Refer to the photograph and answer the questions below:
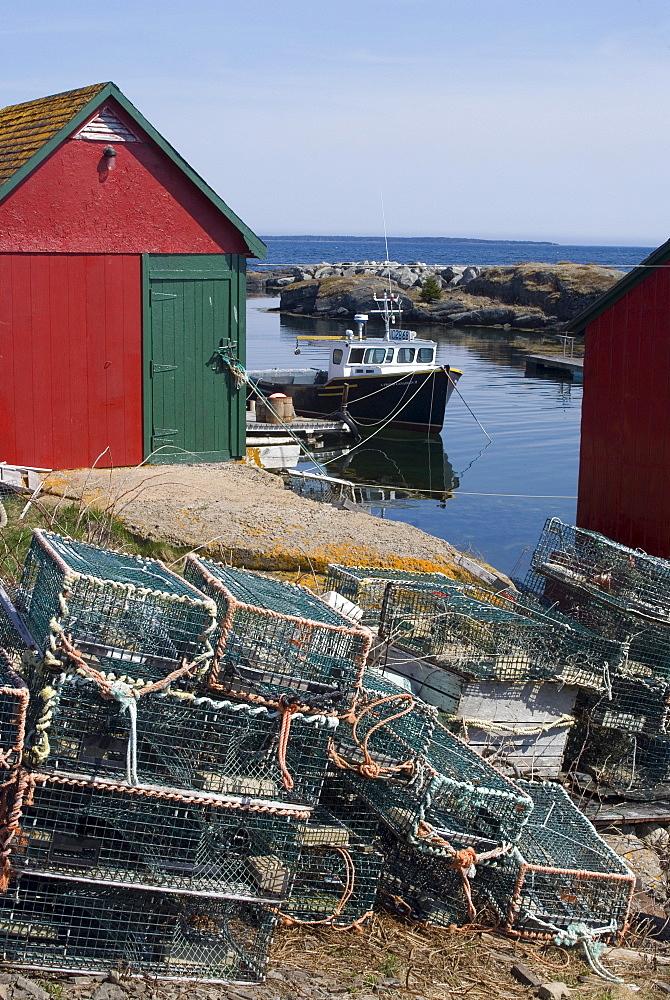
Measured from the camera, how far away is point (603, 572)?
24.4ft

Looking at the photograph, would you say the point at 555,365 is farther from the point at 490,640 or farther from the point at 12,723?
the point at 12,723

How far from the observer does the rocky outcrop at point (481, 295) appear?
6038 cm

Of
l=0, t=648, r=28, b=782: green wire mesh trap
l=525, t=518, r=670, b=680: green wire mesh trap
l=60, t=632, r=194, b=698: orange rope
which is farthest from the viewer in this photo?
Answer: l=525, t=518, r=670, b=680: green wire mesh trap

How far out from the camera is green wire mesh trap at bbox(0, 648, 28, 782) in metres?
3.78

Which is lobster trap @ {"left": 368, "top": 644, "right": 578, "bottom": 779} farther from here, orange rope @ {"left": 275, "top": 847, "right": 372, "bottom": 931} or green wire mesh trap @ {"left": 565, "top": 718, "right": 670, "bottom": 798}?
orange rope @ {"left": 275, "top": 847, "right": 372, "bottom": 931}

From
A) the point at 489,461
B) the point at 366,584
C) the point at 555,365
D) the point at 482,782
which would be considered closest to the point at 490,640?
the point at 366,584

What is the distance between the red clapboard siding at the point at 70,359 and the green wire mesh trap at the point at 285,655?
24.1ft

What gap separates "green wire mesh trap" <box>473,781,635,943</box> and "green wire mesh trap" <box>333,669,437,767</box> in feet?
2.06

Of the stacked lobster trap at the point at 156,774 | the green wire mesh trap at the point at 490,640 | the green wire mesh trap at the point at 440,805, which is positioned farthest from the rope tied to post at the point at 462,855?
the green wire mesh trap at the point at 490,640

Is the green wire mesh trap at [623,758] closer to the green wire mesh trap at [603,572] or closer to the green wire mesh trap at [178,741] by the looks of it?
the green wire mesh trap at [603,572]

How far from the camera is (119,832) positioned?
13.3 ft

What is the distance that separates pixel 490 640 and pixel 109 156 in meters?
7.57

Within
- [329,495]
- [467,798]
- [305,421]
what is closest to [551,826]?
[467,798]

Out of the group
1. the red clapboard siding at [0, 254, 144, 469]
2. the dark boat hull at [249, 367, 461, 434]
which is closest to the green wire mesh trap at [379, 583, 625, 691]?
the red clapboard siding at [0, 254, 144, 469]
